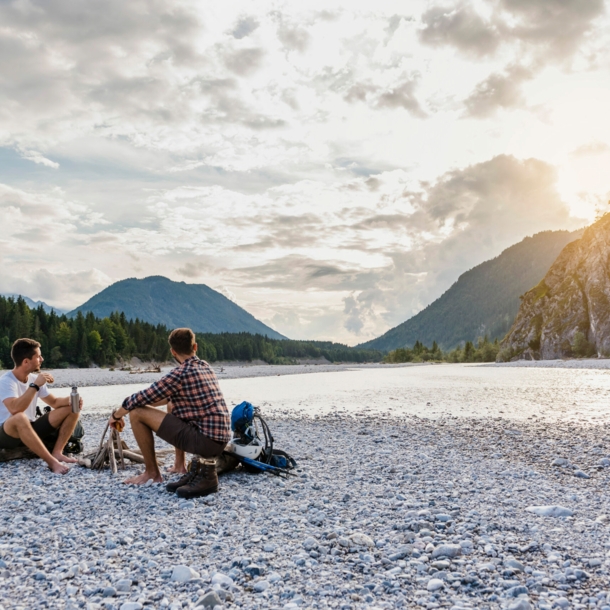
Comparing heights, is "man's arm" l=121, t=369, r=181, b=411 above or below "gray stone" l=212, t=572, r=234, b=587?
above

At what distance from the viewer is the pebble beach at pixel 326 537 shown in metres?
5.35

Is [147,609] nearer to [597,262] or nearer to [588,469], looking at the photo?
[588,469]

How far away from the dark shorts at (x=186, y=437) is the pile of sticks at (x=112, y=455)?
2044mm

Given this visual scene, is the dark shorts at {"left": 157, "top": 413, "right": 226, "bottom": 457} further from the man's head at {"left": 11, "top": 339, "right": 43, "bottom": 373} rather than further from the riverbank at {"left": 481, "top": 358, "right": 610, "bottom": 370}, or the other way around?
the riverbank at {"left": 481, "top": 358, "right": 610, "bottom": 370}

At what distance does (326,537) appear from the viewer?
6945mm

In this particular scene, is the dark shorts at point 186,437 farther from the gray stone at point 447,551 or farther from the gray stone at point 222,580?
the gray stone at point 447,551

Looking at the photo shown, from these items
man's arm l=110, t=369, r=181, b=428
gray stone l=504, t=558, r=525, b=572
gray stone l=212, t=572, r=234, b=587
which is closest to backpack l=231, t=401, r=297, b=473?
man's arm l=110, t=369, r=181, b=428

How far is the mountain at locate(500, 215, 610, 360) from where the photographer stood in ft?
340

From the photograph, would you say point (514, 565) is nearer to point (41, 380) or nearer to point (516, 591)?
point (516, 591)

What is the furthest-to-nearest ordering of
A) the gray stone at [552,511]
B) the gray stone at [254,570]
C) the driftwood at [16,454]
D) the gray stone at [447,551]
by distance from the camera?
1. the driftwood at [16,454]
2. the gray stone at [552,511]
3. the gray stone at [447,551]
4. the gray stone at [254,570]

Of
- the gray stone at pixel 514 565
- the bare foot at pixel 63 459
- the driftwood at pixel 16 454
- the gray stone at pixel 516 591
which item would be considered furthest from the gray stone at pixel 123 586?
the driftwood at pixel 16 454

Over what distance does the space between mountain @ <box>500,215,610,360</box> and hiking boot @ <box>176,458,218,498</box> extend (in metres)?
104

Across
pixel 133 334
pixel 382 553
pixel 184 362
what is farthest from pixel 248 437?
pixel 133 334

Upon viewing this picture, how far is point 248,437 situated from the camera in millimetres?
10633
